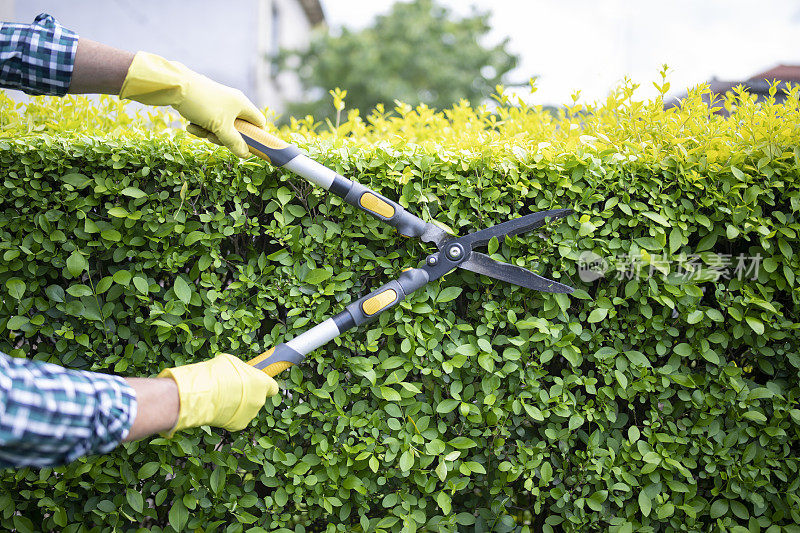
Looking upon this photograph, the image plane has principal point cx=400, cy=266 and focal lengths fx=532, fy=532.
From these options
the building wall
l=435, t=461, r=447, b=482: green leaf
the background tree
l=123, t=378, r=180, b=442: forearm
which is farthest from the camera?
the background tree

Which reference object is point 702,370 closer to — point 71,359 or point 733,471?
point 733,471

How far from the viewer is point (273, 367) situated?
1.83 metres

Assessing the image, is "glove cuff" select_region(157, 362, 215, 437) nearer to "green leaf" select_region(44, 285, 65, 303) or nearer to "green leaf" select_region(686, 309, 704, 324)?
"green leaf" select_region(44, 285, 65, 303)

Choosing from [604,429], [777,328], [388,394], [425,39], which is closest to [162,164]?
[388,394]

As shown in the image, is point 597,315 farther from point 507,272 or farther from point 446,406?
point 446,406

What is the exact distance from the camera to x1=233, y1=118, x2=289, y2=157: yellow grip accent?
6.16 ft

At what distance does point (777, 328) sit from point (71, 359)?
2.75 m

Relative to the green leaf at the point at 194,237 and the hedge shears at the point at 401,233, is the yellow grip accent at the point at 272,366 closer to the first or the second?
the hedge shears at the point at 401,233

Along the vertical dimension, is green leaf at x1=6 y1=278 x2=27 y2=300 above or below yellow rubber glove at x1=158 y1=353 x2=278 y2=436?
below

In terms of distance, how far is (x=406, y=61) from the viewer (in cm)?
1711

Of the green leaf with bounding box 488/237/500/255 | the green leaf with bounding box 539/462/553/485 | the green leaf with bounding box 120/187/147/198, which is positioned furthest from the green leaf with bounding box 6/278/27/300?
the green leaf with bounding box 539/462/553/485

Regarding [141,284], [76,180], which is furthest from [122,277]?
[76,180]

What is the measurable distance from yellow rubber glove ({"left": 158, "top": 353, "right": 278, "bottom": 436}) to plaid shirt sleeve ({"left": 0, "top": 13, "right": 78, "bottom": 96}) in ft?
3.49

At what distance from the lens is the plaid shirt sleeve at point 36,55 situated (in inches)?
68.0
